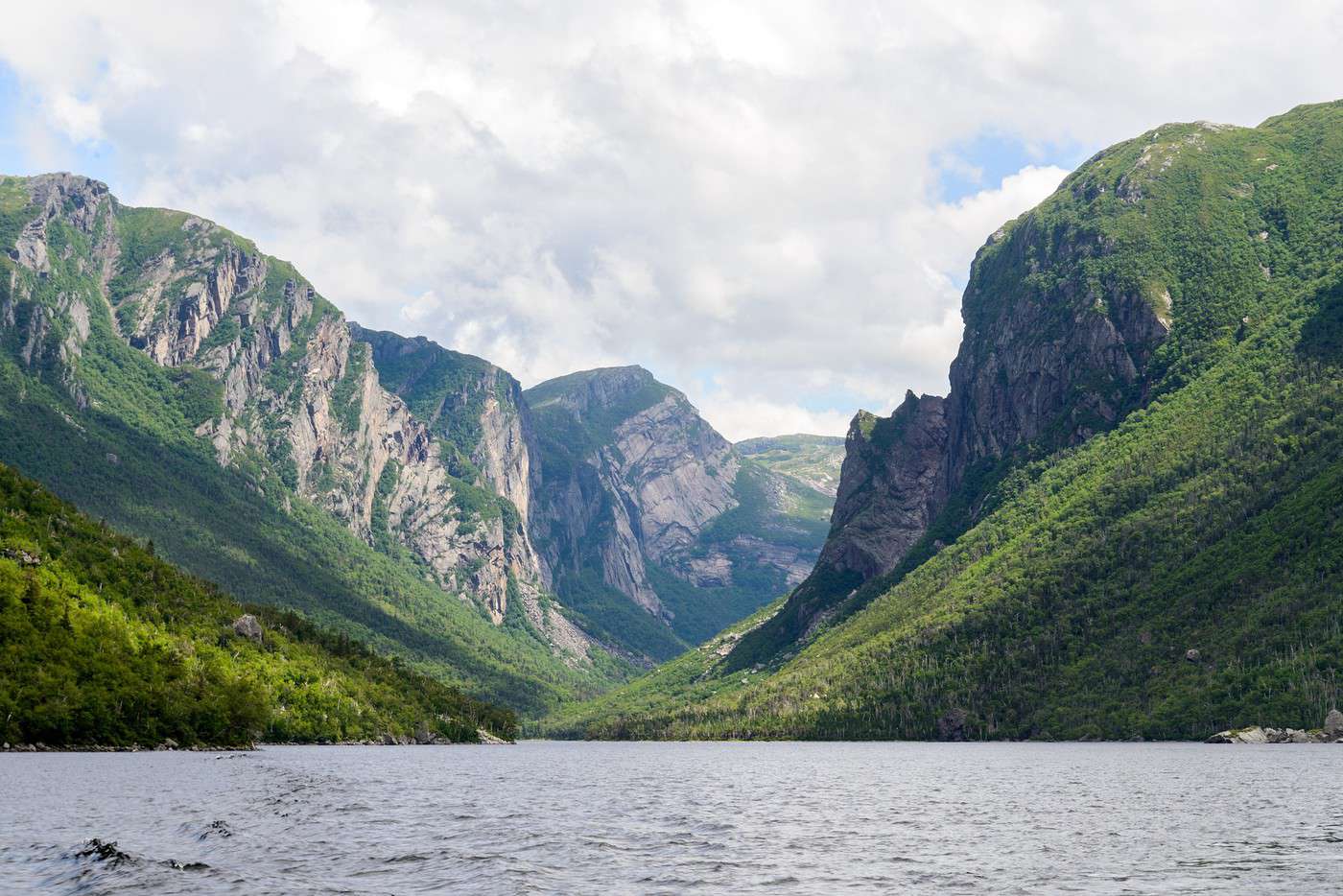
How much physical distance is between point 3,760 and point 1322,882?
5284 inches

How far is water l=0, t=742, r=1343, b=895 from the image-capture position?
180ft

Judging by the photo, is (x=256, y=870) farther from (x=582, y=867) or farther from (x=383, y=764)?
(x=383, y=764)

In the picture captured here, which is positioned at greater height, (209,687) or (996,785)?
(209,687)

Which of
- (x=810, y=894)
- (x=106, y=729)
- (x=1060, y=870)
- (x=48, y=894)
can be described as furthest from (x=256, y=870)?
(x=106, y=729)

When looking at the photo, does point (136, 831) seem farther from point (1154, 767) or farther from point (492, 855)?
point (1154, 767)

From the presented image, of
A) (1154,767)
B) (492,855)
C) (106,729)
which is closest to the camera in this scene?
(492,855)

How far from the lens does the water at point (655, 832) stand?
5472cm

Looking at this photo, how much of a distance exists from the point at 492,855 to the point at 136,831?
24.9m

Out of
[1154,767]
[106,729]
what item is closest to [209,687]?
[106,729]

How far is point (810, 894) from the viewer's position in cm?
5222

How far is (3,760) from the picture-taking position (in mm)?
132500

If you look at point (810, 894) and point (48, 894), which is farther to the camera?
point (810, 894)

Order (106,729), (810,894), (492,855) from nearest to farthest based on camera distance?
(810,894), (492,855), (106,729)

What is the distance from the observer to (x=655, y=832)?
7869 cm
